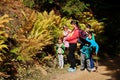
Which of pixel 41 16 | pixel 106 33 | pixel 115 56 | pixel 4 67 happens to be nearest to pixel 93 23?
pixel 106 33

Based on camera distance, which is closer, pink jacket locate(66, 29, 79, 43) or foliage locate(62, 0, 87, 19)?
pink jacket locate(66, 29, 79, 43)

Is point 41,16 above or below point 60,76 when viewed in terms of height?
above

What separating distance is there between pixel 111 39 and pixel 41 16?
16.3 feet

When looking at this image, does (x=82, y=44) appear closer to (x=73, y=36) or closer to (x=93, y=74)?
(x=73, y=36)

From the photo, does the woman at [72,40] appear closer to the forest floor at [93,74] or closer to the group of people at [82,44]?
the group of people at [82,44]

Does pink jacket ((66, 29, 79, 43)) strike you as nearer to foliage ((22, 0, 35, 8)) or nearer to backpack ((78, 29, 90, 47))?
backpack ((78, 29, 90, 47))

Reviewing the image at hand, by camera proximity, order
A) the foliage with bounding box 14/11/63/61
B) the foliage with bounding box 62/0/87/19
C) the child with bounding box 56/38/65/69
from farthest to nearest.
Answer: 1. the foliage with bounding box 62/0/87/19
2. the child with bounding box 56/38/65/69
3. the foliage with bounding box 14/11/63/61

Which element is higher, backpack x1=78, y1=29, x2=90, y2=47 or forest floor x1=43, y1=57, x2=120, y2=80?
backpack x1=78, y1=29, x2=90, y2=47

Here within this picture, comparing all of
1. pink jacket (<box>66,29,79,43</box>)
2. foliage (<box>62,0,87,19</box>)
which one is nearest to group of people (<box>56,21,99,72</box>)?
pink jacket (<box>66,29,79,43</box>)

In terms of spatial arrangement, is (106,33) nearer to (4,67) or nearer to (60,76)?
(60,76)

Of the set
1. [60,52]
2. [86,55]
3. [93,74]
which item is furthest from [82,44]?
[93,74]

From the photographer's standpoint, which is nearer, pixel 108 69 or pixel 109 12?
pixel 108 69

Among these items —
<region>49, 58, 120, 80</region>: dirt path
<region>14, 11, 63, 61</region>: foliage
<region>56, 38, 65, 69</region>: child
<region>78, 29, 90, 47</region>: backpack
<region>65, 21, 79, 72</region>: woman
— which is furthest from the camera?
A: <region>56, 38, 65, 69</region>: child

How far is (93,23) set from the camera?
1922 centimetres
